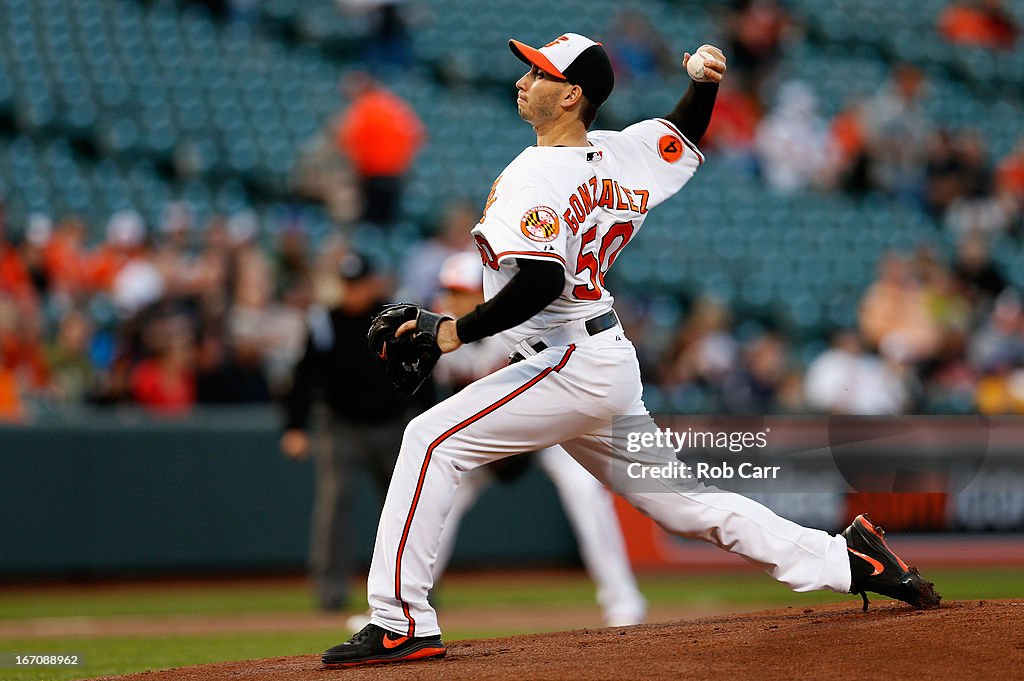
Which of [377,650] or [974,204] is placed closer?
[377,650]

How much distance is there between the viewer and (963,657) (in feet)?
14.2

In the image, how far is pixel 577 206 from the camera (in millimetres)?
4559

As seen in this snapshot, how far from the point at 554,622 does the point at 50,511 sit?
3854mm

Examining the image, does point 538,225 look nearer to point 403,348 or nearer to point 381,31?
point 403,348

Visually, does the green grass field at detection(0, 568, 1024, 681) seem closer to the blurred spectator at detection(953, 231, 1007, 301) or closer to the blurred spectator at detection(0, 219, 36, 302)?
the blurred spectator at detection(0, 219, 36, 302)

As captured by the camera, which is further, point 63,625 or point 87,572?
point 87,572

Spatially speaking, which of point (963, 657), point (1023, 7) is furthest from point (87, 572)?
point (1023, 7)

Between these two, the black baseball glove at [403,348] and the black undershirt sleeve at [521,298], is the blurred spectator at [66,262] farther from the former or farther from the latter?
the black undershirt sleeve at [521,298]

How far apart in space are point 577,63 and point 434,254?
23.0 feet

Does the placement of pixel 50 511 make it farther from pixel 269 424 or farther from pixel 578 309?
pixel 578 309

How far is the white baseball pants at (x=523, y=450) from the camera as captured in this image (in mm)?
4570

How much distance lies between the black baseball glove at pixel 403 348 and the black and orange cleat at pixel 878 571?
1.57 m

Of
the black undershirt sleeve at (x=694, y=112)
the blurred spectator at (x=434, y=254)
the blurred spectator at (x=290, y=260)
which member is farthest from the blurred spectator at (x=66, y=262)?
the black undershirt sleeve at (x=694, y=112)

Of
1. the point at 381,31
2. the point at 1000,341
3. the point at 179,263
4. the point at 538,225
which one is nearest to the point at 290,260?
the point at 179,263
